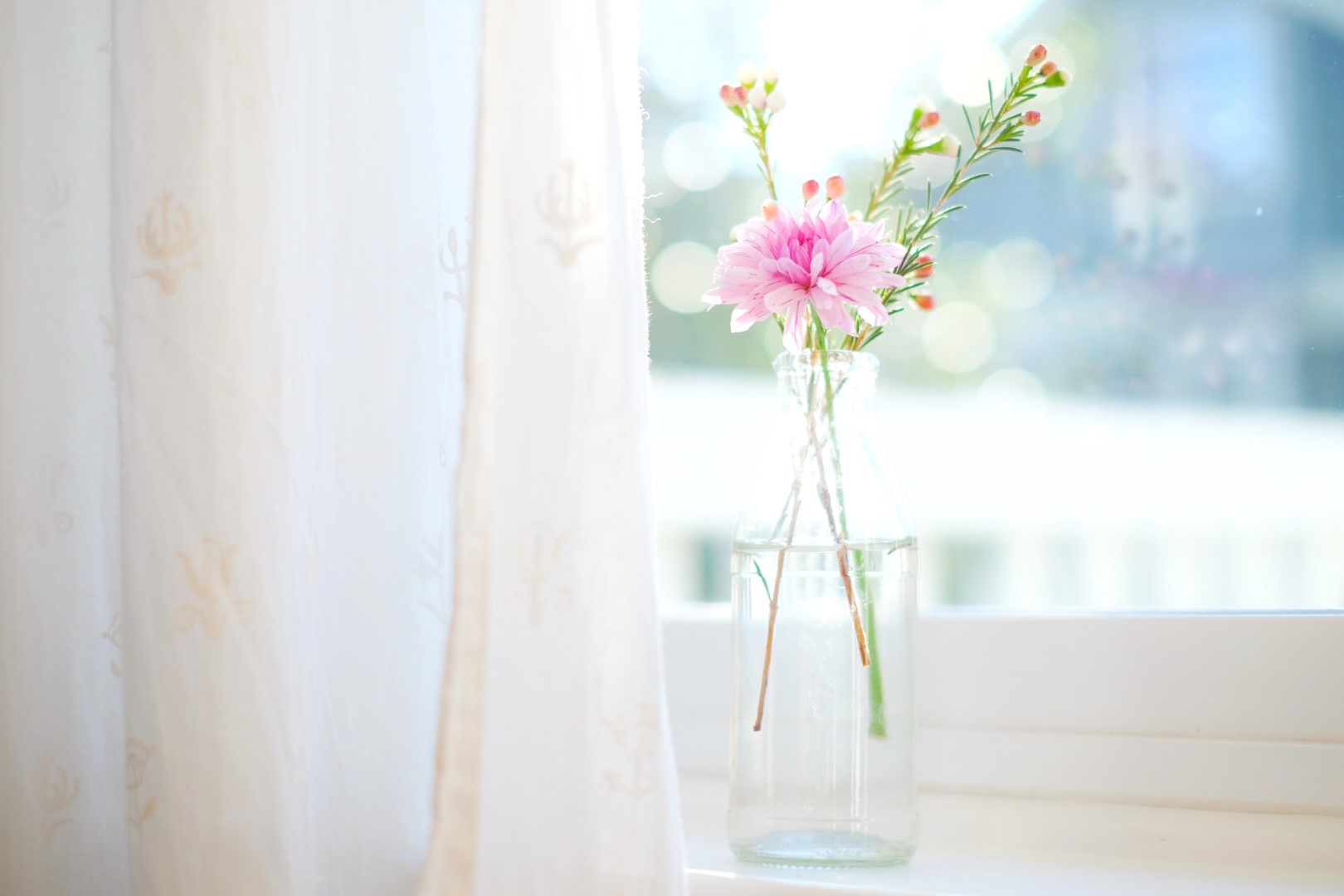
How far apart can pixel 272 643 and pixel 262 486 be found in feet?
0.29

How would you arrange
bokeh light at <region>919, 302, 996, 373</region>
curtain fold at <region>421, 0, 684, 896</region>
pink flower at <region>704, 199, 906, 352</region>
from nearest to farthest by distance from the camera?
curtain fold at <region>421, 0, 684, 896</region>, pink flower at <region>704, 199, 906, 352</region>, bokeh light at <region>919, 302, 996, 373</region>

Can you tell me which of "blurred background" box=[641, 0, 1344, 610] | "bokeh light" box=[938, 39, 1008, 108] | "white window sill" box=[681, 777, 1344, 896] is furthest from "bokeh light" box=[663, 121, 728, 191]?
"white window sill" box=[681, 777, 1344, 896]

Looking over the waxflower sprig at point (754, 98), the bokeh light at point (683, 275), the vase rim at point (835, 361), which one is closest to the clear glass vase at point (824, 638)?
the vase rim at point (835, 361)

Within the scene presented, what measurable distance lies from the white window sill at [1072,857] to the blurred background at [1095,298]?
0.16 meters

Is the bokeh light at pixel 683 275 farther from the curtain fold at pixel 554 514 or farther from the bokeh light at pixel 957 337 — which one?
the curtain fold at pixel 554 514

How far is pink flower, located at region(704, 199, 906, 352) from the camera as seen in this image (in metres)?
0.71

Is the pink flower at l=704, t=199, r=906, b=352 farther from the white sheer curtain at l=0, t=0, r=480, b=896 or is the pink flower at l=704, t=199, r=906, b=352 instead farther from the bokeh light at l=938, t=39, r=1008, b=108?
the bokeh light at l=938, t=39, r=1008, b=108

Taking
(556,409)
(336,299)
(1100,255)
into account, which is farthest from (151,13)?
(1100,255)

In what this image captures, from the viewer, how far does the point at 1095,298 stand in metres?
0.92

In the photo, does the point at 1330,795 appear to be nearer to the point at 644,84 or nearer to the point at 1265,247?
the point at 1265,247

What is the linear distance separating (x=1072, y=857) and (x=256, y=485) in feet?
1.85

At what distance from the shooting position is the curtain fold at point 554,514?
607 mm

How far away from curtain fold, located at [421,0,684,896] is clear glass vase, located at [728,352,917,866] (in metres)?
0.16

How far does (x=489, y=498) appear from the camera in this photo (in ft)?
2.06
